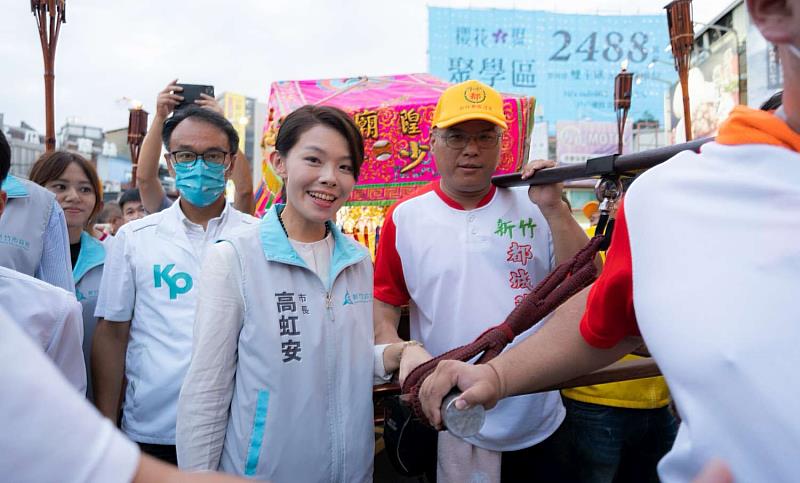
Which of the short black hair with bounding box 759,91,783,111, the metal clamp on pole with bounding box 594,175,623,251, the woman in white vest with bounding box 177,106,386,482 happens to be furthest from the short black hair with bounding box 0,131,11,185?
the short black hair with bounding box 759,91,783,111

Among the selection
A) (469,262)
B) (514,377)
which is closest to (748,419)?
(514,377)

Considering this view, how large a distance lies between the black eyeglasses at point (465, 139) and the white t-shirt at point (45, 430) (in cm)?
181

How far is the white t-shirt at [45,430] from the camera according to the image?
57 cm

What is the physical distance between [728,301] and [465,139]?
1.52m

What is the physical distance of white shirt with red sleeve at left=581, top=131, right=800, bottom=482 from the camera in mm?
749

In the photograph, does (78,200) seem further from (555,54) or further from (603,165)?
(555,54)

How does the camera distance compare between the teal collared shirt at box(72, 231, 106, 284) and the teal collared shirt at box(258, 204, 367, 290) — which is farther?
the teal collared shirt at box(72, 231, 106, 284)

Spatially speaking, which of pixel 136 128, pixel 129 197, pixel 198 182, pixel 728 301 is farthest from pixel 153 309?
pixel 136 128

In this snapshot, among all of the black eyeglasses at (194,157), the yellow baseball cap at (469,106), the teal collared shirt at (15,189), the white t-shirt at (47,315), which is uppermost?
the yellow baseball cap at (469,106)

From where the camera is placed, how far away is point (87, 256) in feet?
9.00

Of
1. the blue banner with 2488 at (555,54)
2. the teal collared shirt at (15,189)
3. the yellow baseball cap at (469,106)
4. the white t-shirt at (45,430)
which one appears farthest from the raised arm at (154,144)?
the blue banner with 2488 at (555,54)

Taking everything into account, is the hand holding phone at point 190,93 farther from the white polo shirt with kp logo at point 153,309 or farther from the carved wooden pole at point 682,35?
the carved wooden pole at point 682,35

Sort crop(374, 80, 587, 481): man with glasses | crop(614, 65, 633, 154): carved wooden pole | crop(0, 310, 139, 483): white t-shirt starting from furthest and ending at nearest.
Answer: crop(614, 65, 633, 154): carved wooden pole
crop(374, 80, 587, 481): man with glasses
crop(0, 310, 139, 483): white t-shirt

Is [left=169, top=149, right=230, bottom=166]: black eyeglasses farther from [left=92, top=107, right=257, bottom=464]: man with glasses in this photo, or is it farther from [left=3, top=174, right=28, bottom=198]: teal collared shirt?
[left=3, top=174, right=28, bottom=198]: teal collared shirt
